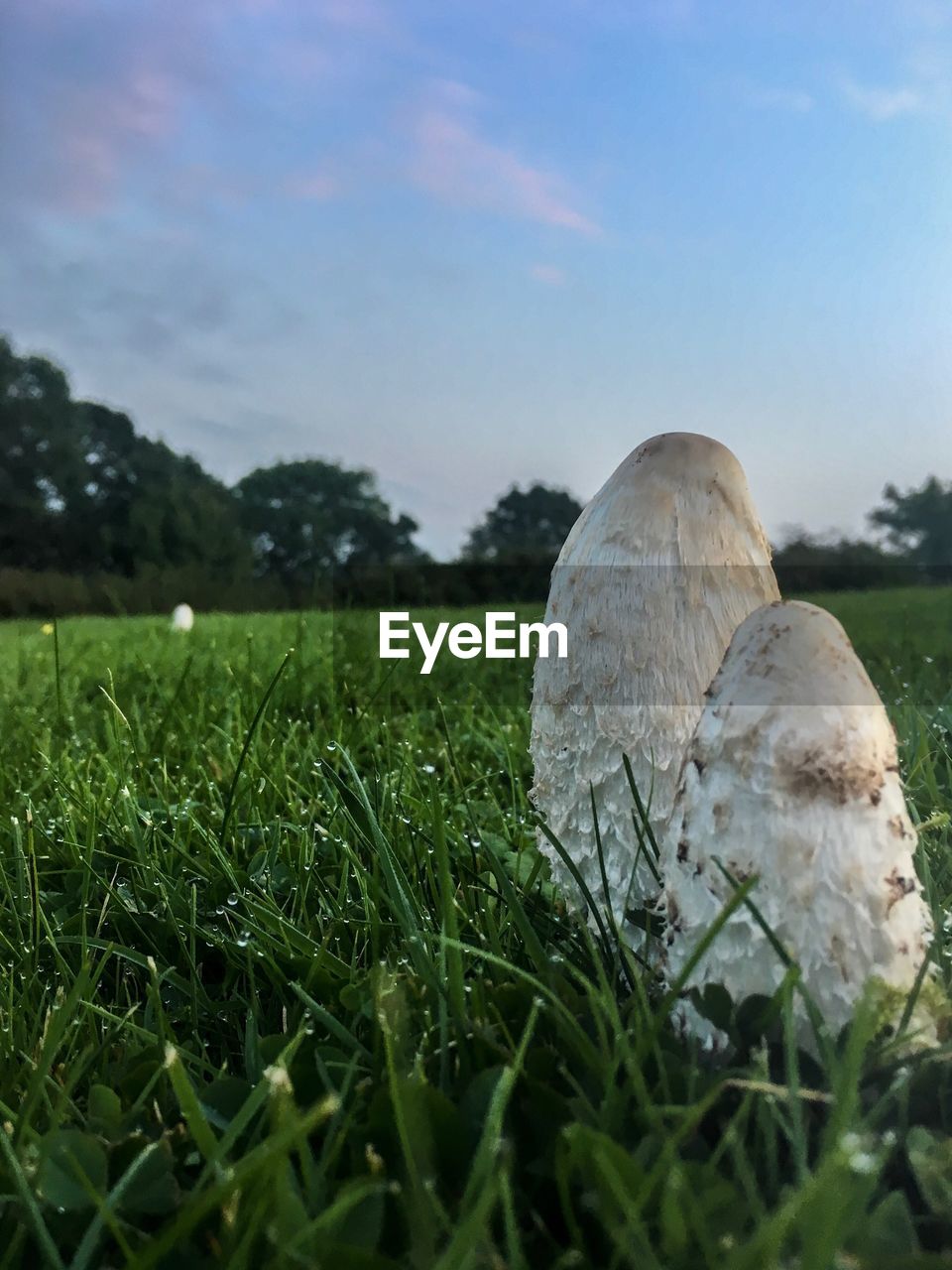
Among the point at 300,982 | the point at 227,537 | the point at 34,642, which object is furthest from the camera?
the point at 227,537

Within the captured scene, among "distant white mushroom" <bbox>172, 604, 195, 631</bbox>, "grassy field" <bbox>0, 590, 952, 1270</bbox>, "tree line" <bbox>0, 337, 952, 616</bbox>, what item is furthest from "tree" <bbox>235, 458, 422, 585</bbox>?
"grassy field" <bbox>0, 590, 952, 1270</bbox>

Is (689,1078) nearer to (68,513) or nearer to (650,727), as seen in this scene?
(650,727)

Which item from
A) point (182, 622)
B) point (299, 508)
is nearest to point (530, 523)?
point (182, 622)

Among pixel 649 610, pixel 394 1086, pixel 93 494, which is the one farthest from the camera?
pixel 93 494

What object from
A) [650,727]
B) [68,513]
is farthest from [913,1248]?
[68,513]

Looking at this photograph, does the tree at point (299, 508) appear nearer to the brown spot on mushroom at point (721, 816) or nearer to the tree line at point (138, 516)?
the tree line at point (138, 516)

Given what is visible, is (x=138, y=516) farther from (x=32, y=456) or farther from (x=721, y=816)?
(x=721, y=816)
